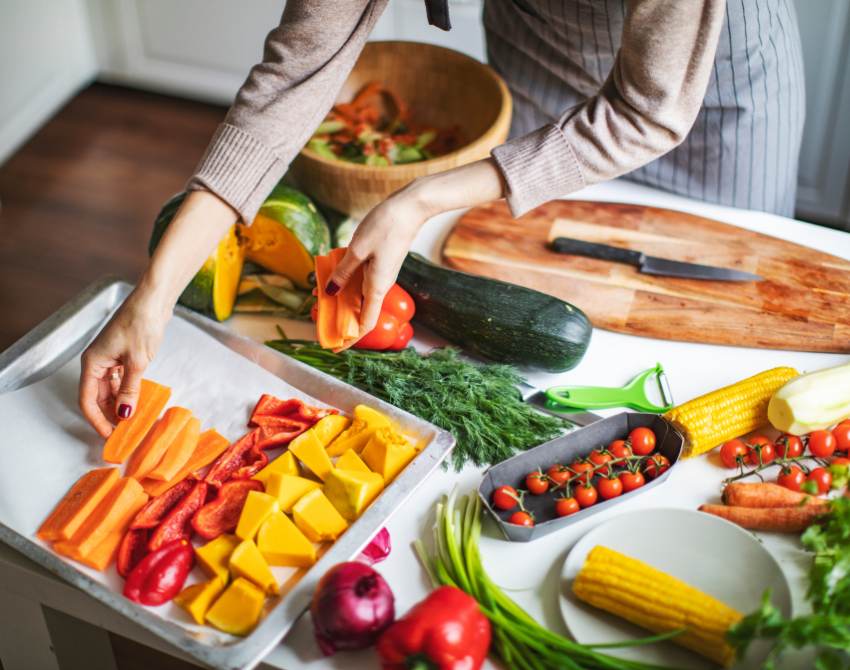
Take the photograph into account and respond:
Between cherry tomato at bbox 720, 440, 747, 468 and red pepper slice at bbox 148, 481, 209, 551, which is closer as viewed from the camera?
red pepper slice at bbox 148, 481, 209, 551

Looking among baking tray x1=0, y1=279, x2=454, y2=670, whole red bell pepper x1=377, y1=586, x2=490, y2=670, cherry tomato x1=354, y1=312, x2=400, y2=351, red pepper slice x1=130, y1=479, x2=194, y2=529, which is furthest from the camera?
cherry tomato x1=354, y1=312, x2=400, y2=351

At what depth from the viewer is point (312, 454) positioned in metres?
1.55

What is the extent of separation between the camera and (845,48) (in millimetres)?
3277

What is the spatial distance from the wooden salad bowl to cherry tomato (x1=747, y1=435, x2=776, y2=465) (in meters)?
0.90

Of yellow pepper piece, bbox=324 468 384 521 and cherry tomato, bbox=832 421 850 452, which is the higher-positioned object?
yellow pepper piece, bbox=324 468 384 521

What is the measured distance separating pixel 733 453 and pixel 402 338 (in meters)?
0.68

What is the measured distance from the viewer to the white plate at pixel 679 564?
1.29 m

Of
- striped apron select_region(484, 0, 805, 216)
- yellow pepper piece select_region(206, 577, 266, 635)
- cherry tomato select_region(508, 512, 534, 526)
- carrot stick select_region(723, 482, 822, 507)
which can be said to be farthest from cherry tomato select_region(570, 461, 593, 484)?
striped apron select_region(484, 0, 805, 216)

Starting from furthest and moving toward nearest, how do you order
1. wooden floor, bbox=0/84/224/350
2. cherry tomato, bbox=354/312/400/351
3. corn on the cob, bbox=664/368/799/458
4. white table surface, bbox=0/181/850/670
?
1. wooden floor, bbox=0/84/224/350
2. cherry tomato, bbox=354/312/400/351
3. corn on the cob, bbox=664/368/799/458
4. white table surface, bbox=0/181/850/670

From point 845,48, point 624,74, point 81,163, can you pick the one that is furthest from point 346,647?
point 81,163

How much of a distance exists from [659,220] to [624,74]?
0.59 meters

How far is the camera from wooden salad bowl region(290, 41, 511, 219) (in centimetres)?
206

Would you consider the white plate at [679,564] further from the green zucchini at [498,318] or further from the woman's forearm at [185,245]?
the woman's forearm at [185,245]

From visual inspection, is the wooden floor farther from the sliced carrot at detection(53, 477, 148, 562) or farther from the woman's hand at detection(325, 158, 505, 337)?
the woman's hand at detection(325, 158, 505, 337)
